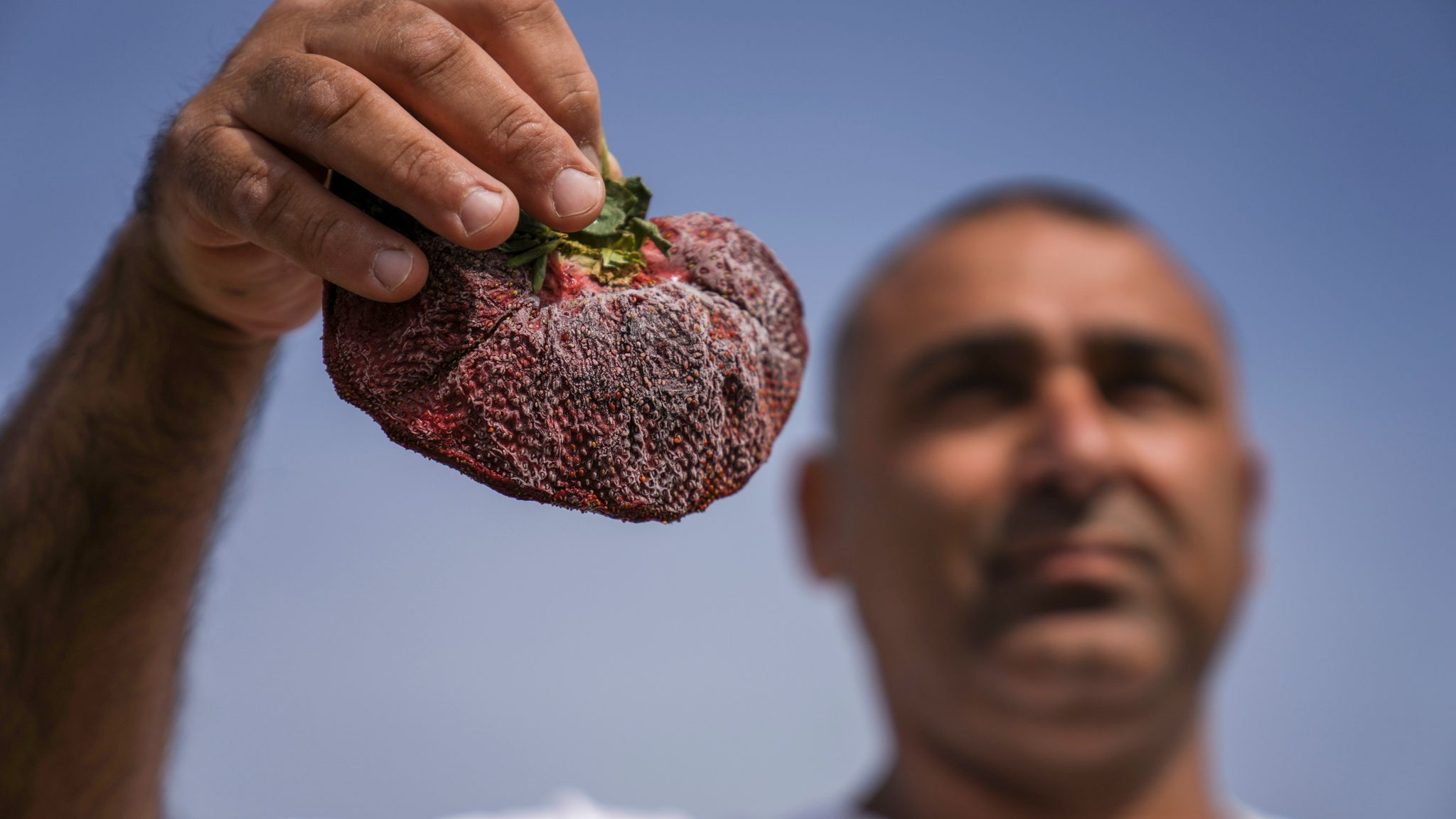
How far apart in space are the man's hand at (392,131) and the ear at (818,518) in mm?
2068

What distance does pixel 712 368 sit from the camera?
132 cm

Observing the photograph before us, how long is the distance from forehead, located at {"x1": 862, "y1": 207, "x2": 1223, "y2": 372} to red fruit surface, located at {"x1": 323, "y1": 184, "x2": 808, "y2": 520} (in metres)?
1.49

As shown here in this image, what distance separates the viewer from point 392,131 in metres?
1.11

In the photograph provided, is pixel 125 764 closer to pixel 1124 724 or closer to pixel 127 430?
pixel 127 430

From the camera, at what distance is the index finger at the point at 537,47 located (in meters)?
1.21

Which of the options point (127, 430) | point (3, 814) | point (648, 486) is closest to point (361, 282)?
point (648, 486)

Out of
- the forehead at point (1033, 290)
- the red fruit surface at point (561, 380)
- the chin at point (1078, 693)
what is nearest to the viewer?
the red fruit surface at point (561, 380)

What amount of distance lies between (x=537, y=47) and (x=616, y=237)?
28cm

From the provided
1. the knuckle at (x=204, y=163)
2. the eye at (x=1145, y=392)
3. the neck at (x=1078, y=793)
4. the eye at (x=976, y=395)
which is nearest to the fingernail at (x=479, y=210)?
the knuckle at (x=204, y=163)

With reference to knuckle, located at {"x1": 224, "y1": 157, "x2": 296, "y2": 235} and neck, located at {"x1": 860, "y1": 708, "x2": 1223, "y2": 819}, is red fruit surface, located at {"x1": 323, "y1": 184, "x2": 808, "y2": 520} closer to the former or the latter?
knuckle, located at {"x1": 224, "y1": 157, "x2": 296, "y2": 235}

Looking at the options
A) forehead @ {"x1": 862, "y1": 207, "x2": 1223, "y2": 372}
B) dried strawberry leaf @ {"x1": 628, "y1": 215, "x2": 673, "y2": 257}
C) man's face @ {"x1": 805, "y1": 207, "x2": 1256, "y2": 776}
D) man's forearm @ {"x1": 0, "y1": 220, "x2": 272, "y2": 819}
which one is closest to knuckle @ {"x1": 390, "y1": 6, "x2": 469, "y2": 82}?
dried strawberry leaf @ {"x1": 628, "y1": 215, "x2": 673, "y2": 257}

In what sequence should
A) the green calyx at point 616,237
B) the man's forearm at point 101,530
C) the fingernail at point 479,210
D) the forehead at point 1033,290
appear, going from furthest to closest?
1. the forehead at point 1033,290
2. the man's forearm at point 101,530
3. the green calyx at point 616,237
4. the fingernail at point 479,210

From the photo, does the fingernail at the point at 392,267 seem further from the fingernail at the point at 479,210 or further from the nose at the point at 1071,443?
the nose at the point at 1071,443

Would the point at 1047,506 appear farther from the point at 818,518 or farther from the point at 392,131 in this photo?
the point at 392,131
